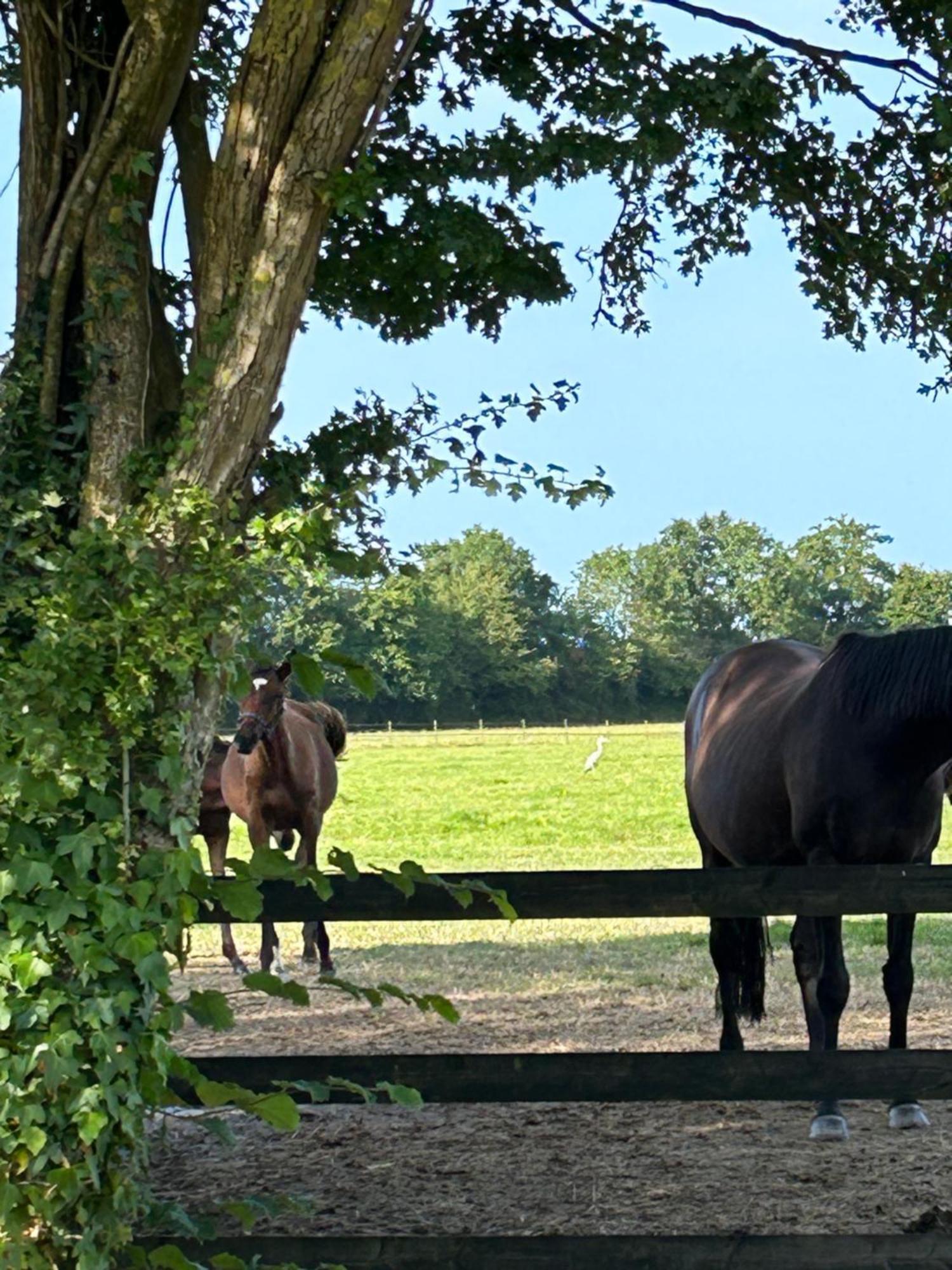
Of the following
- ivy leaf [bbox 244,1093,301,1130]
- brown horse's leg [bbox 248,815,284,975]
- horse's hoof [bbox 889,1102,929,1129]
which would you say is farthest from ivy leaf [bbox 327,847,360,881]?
brown horse's leg [bbox 248,815,284,975]

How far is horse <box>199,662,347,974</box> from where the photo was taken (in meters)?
10.2

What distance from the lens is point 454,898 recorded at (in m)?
4.04

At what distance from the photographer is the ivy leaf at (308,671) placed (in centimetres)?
361

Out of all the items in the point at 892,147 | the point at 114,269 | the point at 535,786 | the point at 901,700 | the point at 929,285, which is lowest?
the point at 535,786

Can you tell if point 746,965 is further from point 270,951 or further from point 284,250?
point 284,250

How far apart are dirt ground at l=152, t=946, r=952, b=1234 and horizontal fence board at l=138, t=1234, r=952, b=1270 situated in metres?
0.16

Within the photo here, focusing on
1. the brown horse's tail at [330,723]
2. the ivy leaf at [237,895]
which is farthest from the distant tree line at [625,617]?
the ivy leaf at [237,895]

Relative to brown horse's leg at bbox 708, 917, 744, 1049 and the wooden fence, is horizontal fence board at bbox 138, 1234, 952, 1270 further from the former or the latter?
brown horse's leg at bbox 708, 917, 744, 1049

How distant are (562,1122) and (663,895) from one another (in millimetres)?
2660

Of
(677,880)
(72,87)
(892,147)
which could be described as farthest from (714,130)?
(677,880)

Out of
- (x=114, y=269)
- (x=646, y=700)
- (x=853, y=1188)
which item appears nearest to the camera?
(x=114, y=269)

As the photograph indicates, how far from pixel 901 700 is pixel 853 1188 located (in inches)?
74.3

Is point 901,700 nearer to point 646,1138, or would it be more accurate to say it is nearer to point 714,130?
point 646,1138

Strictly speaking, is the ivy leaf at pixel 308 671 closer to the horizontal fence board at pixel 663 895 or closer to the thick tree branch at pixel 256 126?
the horizontal fence board at pixel 663 895
